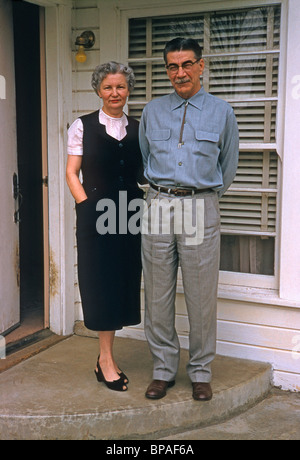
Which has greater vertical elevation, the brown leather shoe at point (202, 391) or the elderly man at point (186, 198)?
the elderly man at point (186, 198)

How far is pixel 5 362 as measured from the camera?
3.62 metres

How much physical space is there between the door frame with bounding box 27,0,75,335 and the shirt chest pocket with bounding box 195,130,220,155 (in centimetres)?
141

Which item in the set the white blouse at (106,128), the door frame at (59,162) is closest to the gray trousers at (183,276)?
the white blouse at (106,128)

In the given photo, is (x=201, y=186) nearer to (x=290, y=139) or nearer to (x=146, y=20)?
(x=290, y=139)

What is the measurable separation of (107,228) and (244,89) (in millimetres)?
1329

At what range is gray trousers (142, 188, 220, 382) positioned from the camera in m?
3.02

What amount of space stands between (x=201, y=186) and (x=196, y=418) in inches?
50.8

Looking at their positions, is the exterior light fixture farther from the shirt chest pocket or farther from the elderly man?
the shirt chest pocket

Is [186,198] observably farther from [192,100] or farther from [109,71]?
[109,71]

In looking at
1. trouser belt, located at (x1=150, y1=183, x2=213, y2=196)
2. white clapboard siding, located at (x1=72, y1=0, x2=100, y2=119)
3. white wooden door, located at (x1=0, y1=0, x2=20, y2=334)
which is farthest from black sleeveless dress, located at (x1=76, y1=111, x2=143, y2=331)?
white clapboard siding, located at (x1=72, y1=0, x2=100, y2=119)

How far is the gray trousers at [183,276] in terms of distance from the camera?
9.89 feet

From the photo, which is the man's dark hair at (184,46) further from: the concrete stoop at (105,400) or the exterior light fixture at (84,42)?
the concrete stoop at (105,400)

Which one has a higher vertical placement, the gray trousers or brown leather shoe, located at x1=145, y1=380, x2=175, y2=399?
the gray trousers

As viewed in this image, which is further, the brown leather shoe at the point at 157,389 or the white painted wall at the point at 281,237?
the white painted wall at the point at 281,237
